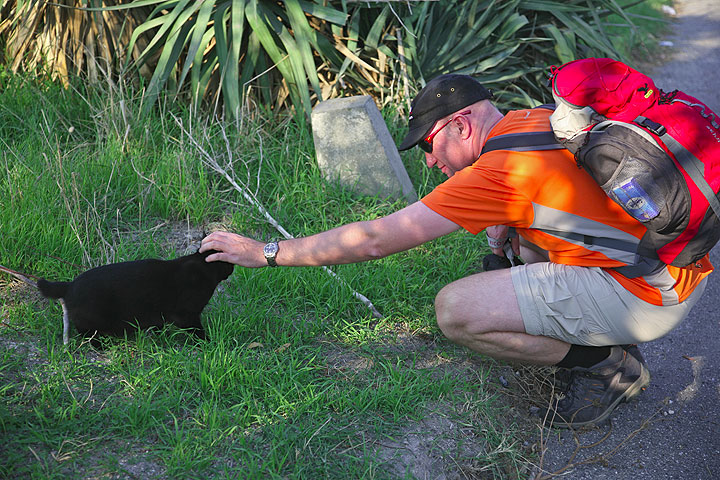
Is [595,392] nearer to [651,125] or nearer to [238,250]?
[651,125]

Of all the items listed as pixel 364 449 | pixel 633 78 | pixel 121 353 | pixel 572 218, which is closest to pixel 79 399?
pixel 121 353

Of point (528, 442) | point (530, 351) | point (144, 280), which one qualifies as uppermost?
point (144, 280)

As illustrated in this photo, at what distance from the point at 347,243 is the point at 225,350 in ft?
2.51

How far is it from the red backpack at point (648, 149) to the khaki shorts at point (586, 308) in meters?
0.24

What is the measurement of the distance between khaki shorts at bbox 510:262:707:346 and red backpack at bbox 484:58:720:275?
0.24 metres

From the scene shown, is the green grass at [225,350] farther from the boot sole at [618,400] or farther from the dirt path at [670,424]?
the dirt path at [670,424]

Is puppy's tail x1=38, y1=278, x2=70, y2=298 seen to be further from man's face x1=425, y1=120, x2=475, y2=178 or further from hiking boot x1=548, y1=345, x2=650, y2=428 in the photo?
hiking boot x1=548, y1=345, x2=650, y2=428

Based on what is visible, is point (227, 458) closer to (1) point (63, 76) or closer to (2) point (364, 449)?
(2) point (364, 449)

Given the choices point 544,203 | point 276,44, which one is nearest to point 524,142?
point 544,203

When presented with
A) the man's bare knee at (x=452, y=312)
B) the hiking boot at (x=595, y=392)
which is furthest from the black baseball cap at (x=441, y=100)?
the hiking boot at (x=595, y=392)

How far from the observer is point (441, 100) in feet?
9.20

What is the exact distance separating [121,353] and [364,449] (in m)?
1.13

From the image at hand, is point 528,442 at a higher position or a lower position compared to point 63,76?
lower

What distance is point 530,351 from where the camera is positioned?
9.45 feet
